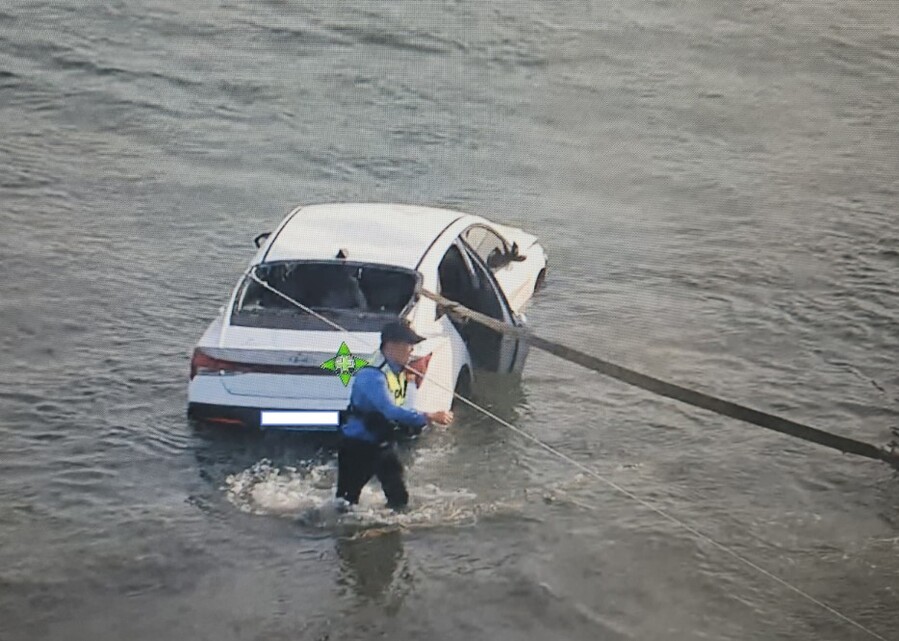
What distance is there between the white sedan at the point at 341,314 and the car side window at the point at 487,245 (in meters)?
0.02

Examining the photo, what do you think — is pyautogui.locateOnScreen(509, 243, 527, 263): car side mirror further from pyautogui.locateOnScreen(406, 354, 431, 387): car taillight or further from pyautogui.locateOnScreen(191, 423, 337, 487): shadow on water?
pyautogui.locateOnScreen(191, 423, 337, 487): shadow on water

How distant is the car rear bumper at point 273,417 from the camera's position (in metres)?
11.3

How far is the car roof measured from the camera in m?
12.0

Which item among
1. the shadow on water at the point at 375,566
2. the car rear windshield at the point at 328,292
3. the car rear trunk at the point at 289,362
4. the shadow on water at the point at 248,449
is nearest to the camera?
the shadow on water at the point at 375,566

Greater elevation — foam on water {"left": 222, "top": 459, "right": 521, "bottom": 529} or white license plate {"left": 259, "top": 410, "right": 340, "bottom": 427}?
white license plate {"left": 259, "top": 410, "right": 340, "bottom": 427}

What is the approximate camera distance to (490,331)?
1302 centimetres

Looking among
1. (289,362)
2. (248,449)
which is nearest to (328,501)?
(289,362)

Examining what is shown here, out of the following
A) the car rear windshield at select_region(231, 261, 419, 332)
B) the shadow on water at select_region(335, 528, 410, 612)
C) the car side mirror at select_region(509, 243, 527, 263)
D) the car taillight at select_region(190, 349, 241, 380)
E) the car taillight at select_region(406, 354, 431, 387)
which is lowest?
the shadow on water at select_region(335, 528, 410, 612)

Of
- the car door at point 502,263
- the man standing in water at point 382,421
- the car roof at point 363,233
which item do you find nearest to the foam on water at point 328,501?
the man standing in water at point 382,421

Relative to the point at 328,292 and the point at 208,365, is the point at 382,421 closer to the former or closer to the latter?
the point at 208,365

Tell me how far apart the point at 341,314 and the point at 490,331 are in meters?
1.78

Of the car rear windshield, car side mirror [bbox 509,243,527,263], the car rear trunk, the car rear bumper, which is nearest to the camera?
the car rear trunk

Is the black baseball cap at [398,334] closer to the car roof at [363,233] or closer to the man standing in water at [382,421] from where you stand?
the man standing in water at [382,421]

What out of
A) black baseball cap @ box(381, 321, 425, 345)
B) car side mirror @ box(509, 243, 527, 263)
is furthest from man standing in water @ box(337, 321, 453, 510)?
car side mirror @ box(509, 243, 527, 263)
